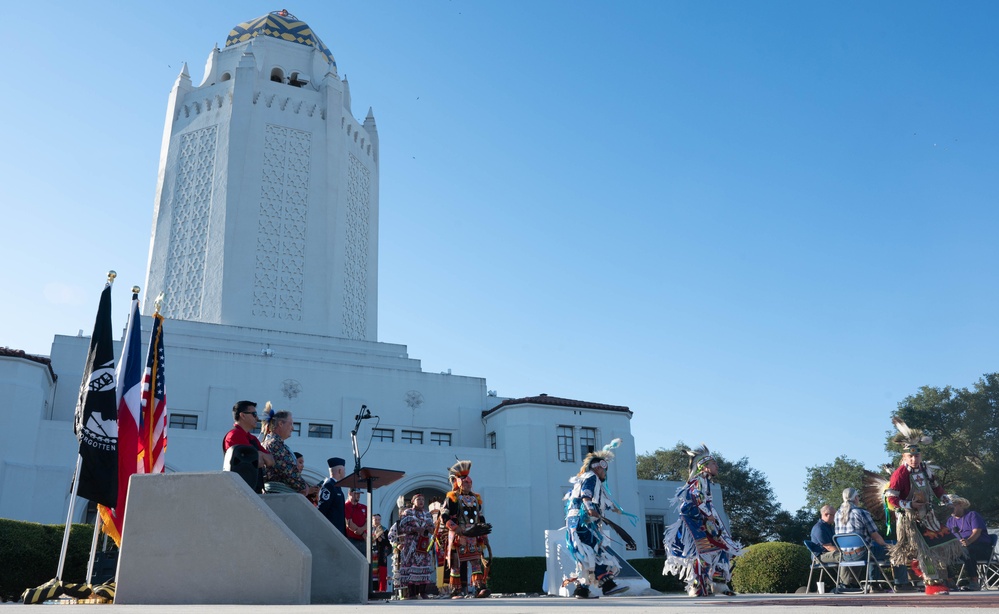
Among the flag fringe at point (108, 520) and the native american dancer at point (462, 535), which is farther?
A: the native american dancer at point (462, 535)

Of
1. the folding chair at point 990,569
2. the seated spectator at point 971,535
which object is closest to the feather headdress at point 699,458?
the seated spectator at point 971,535

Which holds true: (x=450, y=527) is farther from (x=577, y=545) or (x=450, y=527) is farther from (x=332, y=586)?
(x=332, y=586)

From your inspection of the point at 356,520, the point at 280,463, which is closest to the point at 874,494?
the point at 356,520

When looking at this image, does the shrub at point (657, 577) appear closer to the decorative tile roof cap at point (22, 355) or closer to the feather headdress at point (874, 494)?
the feather headdress at point (874, 494)

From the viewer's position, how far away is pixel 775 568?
1451 cm

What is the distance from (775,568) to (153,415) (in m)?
11.3

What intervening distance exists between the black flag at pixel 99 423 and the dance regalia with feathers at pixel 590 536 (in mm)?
5754

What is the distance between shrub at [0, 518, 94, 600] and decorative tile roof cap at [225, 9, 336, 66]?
2784 cm

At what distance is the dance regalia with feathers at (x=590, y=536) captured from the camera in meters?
9.99

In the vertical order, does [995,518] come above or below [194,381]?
below

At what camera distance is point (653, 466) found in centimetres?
5906

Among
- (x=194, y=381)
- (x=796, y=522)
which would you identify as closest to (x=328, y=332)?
(x=194, y=381)

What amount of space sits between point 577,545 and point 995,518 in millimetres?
38064

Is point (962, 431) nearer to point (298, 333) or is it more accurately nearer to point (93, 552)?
point (298, 333)
